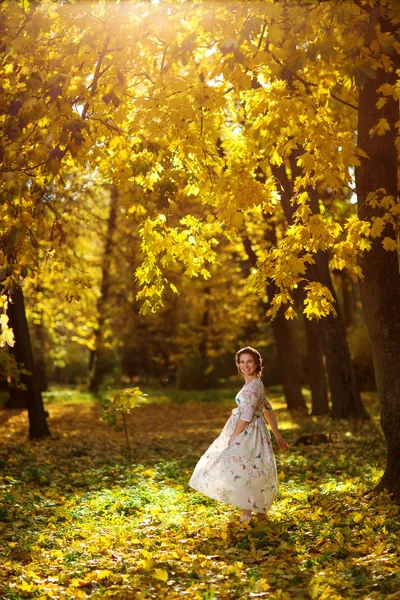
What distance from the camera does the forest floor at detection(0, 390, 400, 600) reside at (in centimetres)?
561

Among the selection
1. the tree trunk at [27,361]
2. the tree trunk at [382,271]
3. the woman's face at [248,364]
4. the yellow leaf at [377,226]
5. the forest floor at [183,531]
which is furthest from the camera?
the tree trunk at [27,361]

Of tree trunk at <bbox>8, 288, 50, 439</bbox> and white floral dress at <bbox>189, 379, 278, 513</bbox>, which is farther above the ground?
tree trunk at <bbox>8, 288, 50, 439</bbox>

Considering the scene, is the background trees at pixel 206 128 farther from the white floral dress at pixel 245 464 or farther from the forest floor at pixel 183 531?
the forest floor at pixel 183 531

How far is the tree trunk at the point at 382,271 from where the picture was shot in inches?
307

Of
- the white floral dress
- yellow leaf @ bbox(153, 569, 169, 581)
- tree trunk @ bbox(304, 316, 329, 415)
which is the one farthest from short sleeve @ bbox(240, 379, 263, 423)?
tree trunk @ bbox(304, 316, 329, 415)

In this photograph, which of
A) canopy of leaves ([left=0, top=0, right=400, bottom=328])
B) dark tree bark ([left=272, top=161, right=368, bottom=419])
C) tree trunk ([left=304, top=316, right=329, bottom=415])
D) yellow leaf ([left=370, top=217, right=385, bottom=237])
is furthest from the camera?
tree trunk ([left=304, top=316, right=329, bottom=415])

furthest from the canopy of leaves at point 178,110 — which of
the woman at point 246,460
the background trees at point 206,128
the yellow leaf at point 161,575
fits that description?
the yellow leaf at point 161,575

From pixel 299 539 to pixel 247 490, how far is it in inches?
27.3

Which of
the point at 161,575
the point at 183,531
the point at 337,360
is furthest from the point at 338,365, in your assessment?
the point at 161,575

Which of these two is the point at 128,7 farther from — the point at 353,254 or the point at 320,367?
the point at 320,367

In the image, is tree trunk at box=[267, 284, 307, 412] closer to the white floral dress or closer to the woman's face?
the woman's face

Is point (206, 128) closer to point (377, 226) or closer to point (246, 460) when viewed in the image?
point (377, 226)

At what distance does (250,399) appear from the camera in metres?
7.38

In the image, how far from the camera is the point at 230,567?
6.00m
